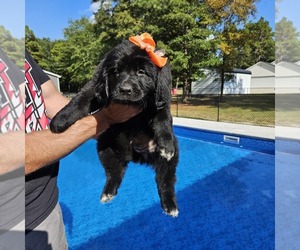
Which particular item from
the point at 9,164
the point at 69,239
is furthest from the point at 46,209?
the point at 69,239

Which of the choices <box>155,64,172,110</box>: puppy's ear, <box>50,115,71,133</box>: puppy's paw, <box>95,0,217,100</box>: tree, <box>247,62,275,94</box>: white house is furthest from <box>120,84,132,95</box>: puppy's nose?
<box>247,62,275,94</box>: white house

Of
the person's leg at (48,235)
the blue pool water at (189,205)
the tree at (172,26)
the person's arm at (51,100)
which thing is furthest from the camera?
the tree at (172,26)

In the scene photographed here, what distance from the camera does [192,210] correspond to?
5.17 meters

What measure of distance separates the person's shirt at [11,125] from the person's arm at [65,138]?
0.28 feet

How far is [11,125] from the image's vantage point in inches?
46.5

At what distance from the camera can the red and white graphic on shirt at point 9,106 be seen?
1125 millimetres

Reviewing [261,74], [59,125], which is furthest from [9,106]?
Result: [261,74]

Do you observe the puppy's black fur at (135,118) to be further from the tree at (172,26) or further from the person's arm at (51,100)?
the tree at (172,26)

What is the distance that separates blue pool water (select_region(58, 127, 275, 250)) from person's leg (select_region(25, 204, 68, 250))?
1966 millimetres

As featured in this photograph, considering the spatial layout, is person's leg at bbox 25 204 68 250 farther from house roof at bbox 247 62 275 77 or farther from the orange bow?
house roof at bbox 247 62 275 77

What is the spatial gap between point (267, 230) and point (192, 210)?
1.26 metres

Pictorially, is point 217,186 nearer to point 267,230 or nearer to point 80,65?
point 267,230

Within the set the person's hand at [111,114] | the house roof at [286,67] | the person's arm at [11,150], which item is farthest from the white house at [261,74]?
the person's arm at [11,150]

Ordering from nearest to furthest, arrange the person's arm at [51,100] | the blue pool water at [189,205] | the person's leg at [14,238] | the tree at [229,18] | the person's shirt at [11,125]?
the person's shirt at [11,125] → the person's leg at [14,238] → the person's arm at [51,100] → the blue pool water at [189,205] → the tree at [229,18]
